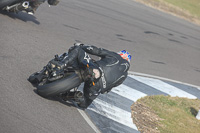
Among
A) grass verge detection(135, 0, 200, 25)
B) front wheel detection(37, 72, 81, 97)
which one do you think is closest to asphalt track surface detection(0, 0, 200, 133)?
front wheel detection(37, 72, 81, 97)

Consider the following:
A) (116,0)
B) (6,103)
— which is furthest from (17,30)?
(116,0)

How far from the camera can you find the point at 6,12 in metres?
10.6

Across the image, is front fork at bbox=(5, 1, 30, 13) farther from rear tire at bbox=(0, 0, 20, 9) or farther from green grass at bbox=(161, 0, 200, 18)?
green grass at bbox=(161, 0, 200, 18)

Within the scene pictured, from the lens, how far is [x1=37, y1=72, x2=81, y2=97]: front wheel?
5953 mm

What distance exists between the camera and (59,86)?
5.94 m

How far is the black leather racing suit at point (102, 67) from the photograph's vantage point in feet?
20.5

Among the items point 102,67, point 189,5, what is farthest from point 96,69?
point 189,5

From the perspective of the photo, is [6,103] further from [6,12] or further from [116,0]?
[116,0]

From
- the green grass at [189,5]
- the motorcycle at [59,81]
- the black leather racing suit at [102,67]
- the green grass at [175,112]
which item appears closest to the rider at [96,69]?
the black leather racing suit at [102,67]

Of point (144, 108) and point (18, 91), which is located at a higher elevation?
point (18, 91)

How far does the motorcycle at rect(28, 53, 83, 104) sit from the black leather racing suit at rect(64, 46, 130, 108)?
0.16 m

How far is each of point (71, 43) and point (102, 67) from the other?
4177mm

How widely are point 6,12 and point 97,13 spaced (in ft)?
18.4

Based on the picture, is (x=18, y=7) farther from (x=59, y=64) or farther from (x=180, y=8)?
(x=180, y=8)
